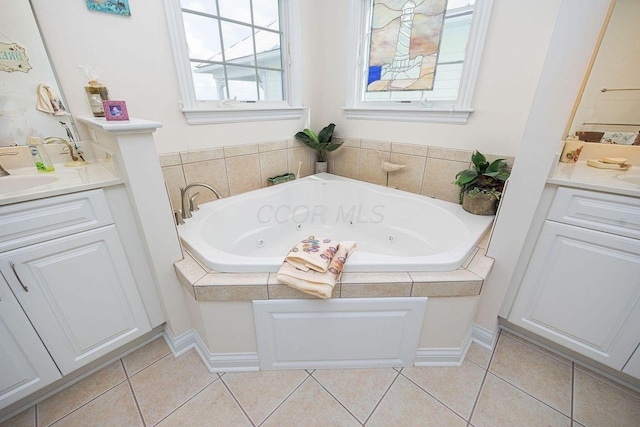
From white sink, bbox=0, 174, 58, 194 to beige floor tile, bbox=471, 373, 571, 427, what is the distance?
6.72 ft

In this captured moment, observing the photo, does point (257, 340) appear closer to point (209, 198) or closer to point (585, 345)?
point (209, 198)

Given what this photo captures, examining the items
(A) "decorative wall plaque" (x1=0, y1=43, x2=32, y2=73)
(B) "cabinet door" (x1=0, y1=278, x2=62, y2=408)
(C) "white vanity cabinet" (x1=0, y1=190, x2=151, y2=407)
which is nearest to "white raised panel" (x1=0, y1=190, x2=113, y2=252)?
(C) "white vanity cabinet" (x1=0, y1=190, x2=151, y2=407)

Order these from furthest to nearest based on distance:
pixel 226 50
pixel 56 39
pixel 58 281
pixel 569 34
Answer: pixel 226 50
pixel 56 39
pixel 58 281
pixel 569 34

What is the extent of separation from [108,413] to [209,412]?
16.5 inches

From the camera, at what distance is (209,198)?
69.2 inches

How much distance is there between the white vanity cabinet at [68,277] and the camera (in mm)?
880

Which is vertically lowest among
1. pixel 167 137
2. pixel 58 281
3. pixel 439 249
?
pixel 439 249

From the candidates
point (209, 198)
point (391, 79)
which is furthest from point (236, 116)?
point (391, 79)

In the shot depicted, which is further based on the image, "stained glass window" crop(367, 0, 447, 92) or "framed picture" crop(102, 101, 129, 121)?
"stained glass window" crop(367, 0, 447, 92)

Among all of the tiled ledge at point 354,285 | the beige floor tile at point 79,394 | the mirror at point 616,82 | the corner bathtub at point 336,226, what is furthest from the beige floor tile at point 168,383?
the mirror at point 616,82

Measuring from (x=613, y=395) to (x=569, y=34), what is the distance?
4.91ft

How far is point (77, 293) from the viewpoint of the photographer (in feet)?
3.36

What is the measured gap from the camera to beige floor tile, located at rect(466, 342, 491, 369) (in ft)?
4.11

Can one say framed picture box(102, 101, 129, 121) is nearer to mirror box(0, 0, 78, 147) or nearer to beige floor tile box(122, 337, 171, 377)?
mirror box(0, 0, 78, 147)
